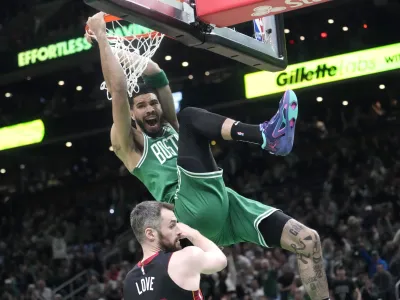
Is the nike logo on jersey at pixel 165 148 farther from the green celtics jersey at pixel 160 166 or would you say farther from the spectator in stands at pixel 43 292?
the spectator in stands at pixel 43 292

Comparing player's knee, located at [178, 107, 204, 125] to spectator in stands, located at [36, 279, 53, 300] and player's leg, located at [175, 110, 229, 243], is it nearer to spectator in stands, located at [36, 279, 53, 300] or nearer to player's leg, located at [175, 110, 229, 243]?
player's leg, located at [175, 110, 229, 243]

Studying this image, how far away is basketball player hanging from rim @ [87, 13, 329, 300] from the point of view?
5.85m

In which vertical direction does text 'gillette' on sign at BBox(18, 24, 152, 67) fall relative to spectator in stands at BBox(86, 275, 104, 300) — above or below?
above

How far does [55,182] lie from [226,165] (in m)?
6.25

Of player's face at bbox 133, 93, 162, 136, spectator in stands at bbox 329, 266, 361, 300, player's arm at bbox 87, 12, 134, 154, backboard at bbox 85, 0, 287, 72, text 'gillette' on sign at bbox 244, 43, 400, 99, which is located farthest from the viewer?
text 'gillette' on sign at bbox 244, 43, 400, 99

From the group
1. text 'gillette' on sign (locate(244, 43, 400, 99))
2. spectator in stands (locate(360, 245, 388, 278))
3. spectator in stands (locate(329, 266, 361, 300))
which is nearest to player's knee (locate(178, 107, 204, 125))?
spectator in stands (locate(329, 266, 361, 300))

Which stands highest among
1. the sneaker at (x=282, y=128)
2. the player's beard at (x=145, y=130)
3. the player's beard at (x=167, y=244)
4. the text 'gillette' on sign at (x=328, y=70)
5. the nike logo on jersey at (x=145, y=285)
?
the text 'gillette' on sign at (x=328, y=70)

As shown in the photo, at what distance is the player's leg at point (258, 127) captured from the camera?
571 centimetres

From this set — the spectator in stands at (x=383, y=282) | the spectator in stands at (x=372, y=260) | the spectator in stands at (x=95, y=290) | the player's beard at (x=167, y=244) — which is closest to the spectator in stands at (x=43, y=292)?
the spectator in stands at (x=95, y=290)

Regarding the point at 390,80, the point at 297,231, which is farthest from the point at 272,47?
the point at 390,80

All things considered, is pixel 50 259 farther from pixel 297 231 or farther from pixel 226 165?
pixel 297 231

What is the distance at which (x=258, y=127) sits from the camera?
5848mm

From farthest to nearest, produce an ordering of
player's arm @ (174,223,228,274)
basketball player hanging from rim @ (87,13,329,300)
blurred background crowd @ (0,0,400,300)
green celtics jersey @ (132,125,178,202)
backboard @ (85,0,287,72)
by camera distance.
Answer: blurred background crowd @ (0,0,400,300) < green celtics jersey @ (132,125,178,202) < basketball player hanging from rim @ (87,13,329,300) < backboard @ (85,0,287,72) < player's arm @ (174,223,228,274)

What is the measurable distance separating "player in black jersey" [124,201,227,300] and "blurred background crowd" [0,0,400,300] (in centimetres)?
668
